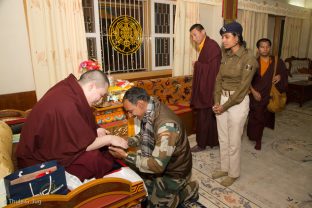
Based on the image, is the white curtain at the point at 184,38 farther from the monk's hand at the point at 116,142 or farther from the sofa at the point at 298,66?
the sofa at the point at 298,66

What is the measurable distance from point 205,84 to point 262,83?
774 millimetres

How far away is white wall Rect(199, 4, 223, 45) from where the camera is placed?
4.32m

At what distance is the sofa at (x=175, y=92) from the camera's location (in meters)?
3.50

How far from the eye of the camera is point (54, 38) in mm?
2818

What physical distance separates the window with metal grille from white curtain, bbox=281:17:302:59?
385cm

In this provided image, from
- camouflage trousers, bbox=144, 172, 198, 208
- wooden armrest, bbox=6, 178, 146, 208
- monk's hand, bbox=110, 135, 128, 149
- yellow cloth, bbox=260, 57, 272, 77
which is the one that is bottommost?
camouflage trousers, bbox=144, 172, 198, 208

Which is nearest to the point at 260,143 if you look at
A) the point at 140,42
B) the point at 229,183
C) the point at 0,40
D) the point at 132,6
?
the point at 229,183

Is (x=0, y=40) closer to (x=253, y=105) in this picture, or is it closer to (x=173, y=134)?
(x=173, y=134)

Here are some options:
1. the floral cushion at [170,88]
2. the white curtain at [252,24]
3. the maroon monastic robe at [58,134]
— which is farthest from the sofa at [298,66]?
the maroon monastic robe at [58,134]

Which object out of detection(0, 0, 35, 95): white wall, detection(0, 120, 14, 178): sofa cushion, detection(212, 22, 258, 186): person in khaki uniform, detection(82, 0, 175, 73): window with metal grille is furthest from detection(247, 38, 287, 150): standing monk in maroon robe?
detection(0, 0, 35, 95): white wall

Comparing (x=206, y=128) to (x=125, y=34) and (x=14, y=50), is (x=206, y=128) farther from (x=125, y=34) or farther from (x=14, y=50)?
(x=14, y=50)

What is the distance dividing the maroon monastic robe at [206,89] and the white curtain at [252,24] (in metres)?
2.47

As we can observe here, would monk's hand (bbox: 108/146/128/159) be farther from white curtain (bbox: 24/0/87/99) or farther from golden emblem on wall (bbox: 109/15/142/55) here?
golden emblem on wall (bbox: 109/15/142/55)

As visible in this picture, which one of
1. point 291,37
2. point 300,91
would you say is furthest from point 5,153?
point 291,37
